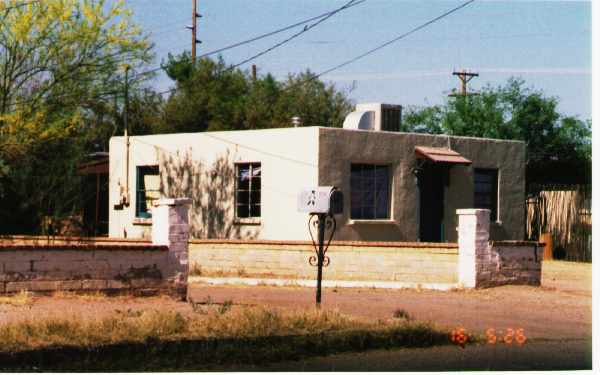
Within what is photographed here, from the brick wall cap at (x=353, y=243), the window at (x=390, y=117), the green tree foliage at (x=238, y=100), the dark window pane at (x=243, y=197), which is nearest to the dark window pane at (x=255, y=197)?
the dark window pane at (x=243, y=197)

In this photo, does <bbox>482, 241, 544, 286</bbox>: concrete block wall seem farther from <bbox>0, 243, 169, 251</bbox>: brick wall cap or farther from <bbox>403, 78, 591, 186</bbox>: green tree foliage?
<bbox>403, 78, 591, 186</bbox>: green tree foliage

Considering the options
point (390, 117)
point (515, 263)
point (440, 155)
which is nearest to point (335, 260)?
point (515, 263)

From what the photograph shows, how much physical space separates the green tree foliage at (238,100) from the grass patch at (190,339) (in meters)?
27.4

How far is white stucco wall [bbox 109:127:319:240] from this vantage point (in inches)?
930

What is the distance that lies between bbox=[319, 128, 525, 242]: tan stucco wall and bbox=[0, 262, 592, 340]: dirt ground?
13.1ft

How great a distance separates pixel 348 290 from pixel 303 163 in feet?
15.5

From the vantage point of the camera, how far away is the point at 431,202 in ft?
83.4

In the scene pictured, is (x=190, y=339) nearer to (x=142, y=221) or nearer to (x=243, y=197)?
(x=243, y=197)

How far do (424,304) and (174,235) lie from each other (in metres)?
4.13

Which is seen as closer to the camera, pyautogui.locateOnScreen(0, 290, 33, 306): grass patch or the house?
pyautogui.locateOnScreen(0, 290, 33, 306): grass patch

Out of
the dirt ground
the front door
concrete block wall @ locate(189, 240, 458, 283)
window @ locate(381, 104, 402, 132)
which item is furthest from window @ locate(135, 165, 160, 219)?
the front door

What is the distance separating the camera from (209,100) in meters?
42.8

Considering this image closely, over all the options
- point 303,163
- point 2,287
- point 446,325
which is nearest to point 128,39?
point 303,163

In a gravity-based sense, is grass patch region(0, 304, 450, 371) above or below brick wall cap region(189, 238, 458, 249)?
below
